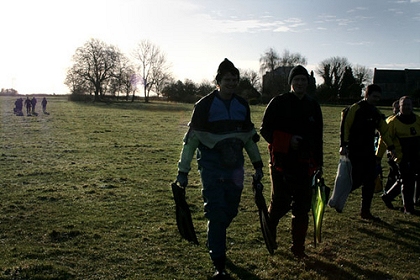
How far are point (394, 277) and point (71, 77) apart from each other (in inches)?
2869

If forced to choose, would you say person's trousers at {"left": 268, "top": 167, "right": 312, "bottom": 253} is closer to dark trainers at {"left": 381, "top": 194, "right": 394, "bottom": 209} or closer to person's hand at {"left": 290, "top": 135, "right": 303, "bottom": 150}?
person's hand at {"left": 290, "top": 135, "right": 303, "bottom": 150}

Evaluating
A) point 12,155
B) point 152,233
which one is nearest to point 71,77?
point 12,155

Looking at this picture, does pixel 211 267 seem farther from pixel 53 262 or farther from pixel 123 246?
pixel 53 262

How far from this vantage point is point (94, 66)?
7312 centimetres

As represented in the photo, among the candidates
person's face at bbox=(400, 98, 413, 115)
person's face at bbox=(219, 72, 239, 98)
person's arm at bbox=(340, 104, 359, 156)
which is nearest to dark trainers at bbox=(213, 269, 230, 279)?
person's face at bbox=(219, 72, 239, 98)

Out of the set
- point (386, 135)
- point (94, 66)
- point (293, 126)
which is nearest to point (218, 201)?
point (293, 126)

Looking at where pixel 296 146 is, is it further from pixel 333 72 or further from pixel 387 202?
pixel 333 72

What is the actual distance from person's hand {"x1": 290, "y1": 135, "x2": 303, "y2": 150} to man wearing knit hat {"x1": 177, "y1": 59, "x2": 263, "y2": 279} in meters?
0.65

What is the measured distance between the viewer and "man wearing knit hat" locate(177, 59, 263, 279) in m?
4.57

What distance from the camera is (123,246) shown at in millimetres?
5691

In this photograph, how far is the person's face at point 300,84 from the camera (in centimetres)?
512

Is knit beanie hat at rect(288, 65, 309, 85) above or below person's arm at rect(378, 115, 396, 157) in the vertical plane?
above

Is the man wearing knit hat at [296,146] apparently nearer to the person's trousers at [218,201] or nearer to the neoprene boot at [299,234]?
the neoprene boot at [299,234]

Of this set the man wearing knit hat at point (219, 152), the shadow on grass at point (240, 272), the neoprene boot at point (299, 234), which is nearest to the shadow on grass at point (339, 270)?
the neoprene boot at point (299, 234)
